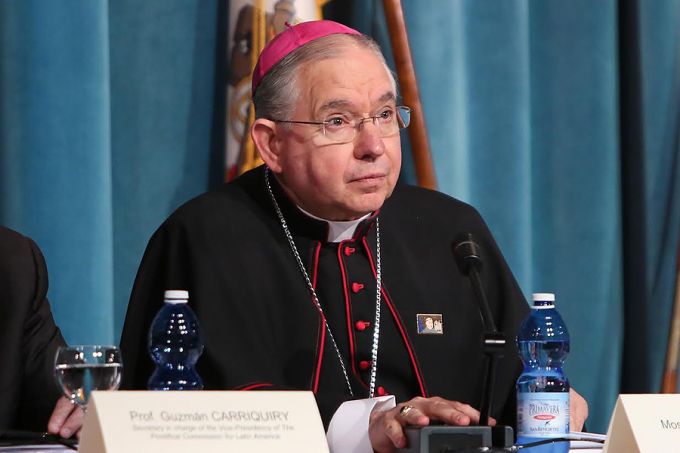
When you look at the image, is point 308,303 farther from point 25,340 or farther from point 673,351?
point 673,351

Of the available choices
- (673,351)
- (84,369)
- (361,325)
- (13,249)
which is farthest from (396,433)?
(673,351)

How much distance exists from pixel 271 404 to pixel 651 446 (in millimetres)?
600

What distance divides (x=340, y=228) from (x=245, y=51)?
2.95 ft

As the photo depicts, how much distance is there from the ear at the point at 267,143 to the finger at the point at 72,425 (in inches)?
32.1

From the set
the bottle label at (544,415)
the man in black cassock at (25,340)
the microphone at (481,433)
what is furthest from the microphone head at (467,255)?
the man in black cassock at (25,340)

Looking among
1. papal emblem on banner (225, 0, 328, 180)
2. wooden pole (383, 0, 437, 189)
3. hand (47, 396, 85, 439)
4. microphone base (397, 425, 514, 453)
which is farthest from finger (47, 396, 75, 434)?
wooden pole (383, 0, 437, 189)

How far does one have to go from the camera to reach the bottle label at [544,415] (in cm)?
198

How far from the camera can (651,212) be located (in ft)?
13.6

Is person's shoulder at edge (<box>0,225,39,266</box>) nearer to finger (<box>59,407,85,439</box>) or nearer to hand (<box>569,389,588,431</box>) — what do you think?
finger (<box>59,407,85,439</box>)

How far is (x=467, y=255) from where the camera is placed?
204 cm

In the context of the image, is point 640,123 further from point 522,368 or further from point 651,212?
point 522,368

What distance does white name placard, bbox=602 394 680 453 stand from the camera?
1795 millimetres

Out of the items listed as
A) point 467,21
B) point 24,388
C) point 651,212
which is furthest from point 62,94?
point 651,212

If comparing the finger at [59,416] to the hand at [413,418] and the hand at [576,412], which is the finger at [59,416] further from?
the hand at [576,412]
